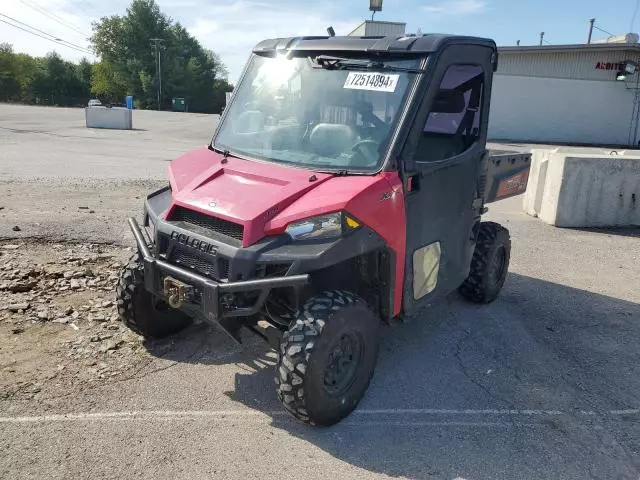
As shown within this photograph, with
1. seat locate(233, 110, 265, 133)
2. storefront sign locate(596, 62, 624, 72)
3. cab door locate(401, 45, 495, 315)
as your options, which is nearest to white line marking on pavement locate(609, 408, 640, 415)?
cab door locate(401, 45, 495, 315)

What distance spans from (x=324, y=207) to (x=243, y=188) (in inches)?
23.1

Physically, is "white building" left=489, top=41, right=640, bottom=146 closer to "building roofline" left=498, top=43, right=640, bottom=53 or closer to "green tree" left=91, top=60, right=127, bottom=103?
"building roofline" left=498, top=43, right=640, bottom=53

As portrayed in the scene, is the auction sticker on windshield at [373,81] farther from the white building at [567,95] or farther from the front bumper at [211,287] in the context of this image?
the white building at [567,95]

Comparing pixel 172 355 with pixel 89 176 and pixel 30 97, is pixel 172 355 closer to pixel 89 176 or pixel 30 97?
pixel 89 176

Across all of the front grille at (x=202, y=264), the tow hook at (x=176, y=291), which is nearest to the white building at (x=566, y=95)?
the front grille at (x=202, y=264)

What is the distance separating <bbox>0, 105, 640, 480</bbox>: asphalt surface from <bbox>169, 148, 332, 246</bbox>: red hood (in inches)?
48.3

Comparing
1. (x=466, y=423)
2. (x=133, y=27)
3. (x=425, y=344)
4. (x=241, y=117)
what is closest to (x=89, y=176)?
(x=241, y=117)

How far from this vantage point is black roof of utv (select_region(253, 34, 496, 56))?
3.81 m

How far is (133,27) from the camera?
73.4 m

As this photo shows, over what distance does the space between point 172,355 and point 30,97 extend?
7116cm

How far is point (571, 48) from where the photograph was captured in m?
30.1

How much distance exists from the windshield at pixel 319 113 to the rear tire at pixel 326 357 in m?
0.93

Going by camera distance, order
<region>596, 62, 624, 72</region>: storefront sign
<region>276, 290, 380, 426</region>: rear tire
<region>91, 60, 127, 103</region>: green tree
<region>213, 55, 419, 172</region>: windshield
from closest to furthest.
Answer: <region>276, 290, 380, 426</region>: rear tire < <region>213, 55, 419, 172</region>: windshield < <region>596, 62, 624, 72</region>: storefront sign < <region>91, 60, 127, 103</region>: green tree

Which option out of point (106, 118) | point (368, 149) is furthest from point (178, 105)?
point (368, 149)
